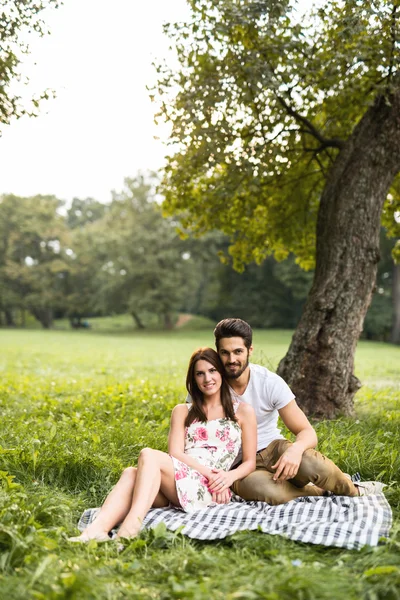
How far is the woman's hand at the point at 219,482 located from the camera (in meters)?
4.07

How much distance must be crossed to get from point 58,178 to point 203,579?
51697 millimetres

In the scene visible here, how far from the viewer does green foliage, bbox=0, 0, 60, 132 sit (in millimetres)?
6121

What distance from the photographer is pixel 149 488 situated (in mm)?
3709

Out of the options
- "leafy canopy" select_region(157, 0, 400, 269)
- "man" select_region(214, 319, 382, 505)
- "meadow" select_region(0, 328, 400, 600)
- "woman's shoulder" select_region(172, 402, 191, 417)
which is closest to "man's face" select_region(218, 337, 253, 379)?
"man" select_region(214, 319, 382, 505)

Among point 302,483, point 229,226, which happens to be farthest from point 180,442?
point 229,226

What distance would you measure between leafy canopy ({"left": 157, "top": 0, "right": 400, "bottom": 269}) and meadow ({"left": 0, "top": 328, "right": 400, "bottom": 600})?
2848 mm

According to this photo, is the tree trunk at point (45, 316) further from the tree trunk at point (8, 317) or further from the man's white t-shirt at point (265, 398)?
the man's white t-shirt at point (265, 398)

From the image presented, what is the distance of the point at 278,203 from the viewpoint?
31.9 feet

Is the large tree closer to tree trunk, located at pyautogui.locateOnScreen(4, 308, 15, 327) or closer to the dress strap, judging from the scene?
the dress strap

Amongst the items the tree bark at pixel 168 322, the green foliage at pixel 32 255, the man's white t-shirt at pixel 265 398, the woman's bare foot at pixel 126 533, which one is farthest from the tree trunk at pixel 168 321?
the woman's bare foot at pixel 126 533

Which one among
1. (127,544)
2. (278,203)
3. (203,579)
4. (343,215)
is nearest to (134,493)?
(127,544)

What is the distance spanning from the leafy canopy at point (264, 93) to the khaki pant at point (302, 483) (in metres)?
4.46

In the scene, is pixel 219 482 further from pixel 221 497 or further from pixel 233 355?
pixel 233 355

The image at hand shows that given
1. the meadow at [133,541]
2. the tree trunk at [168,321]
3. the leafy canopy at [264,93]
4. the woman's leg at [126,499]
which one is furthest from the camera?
the tree trunk at [168,321]
